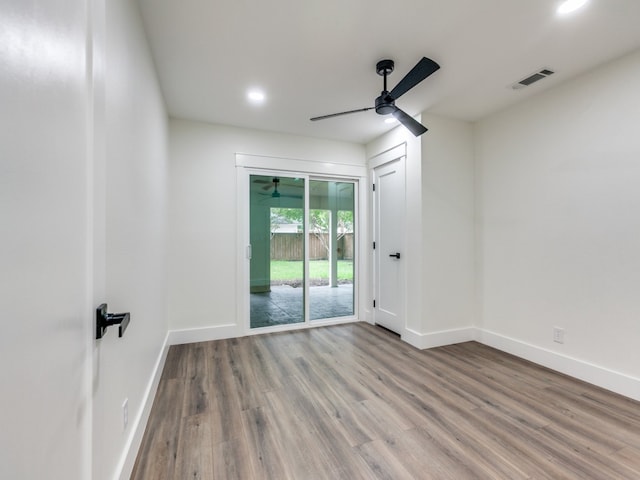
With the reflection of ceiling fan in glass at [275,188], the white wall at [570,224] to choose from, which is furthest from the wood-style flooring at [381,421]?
the reflection of ceiling fan in glass at [275,188]

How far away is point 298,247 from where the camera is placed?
417 centimetres

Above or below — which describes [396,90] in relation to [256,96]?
below

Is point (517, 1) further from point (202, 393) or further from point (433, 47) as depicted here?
point (202, 393)

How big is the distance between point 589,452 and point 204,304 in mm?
3569

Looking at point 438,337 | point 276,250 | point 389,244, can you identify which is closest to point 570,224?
point 438,337

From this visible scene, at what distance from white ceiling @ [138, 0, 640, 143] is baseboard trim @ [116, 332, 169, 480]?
2.55 metres

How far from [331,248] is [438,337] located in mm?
1924

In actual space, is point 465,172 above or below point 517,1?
below

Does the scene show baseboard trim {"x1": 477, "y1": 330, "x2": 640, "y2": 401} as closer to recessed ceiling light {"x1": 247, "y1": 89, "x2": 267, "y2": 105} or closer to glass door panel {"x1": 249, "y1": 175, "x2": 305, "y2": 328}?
glass door panel {"x1": 249, "y1": 175, "x2": 305, "y2": 328}

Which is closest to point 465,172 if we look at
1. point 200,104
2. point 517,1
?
point 517,1

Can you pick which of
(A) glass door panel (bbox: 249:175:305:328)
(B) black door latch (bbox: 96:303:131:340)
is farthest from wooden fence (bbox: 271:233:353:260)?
(B) black door latch (bbox: 96:303:131:340)

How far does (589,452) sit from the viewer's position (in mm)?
1726

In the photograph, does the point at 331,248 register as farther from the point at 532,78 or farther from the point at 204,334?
the point at 532,78

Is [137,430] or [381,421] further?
[381,421]
